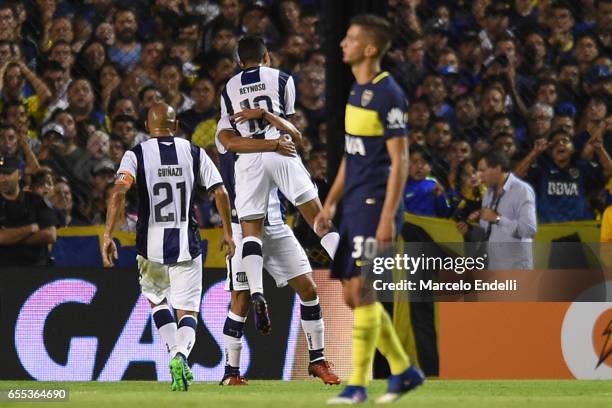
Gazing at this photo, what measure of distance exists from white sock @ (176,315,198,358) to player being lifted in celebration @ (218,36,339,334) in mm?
433

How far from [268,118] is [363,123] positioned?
2.00 metres

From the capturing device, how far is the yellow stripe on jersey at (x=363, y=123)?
20.2 feet

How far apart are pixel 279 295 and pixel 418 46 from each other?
11.3 ft

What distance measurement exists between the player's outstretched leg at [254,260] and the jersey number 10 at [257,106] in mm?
600

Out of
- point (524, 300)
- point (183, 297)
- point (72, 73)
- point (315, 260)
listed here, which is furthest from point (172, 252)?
point (72, 73)

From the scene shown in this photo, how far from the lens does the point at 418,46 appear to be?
12.2 m

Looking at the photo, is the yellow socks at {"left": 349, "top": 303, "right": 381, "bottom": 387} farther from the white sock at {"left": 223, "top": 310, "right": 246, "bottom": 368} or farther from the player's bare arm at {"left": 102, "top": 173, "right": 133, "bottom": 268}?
the white sock at {"left": 223, "top": 310, "right": 246, "bottom": 368}

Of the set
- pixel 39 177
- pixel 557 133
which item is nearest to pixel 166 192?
pixel 39 177

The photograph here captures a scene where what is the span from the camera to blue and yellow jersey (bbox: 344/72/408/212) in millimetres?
6102

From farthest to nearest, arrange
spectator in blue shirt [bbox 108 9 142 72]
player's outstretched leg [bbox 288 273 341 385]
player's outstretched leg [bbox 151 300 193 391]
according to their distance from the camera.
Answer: spectator in blue shirt [bbox 108 9 142 72] → player's outstretched leg [bbox 288 273 341 385] → player's outstretched leg [bbox 151 300 193 391]

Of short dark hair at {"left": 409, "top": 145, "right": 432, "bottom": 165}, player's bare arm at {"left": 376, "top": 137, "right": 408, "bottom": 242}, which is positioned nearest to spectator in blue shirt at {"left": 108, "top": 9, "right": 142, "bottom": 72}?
short dark hair at {"left": 409, "top": 145, "right": 432, "bottom": 165}

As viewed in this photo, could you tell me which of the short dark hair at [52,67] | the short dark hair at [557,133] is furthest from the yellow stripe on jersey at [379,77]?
the short dark hair at [52,67]

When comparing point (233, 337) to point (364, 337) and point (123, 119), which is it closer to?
point (364, 337)

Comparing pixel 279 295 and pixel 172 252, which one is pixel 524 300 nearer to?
pixel 279 295
